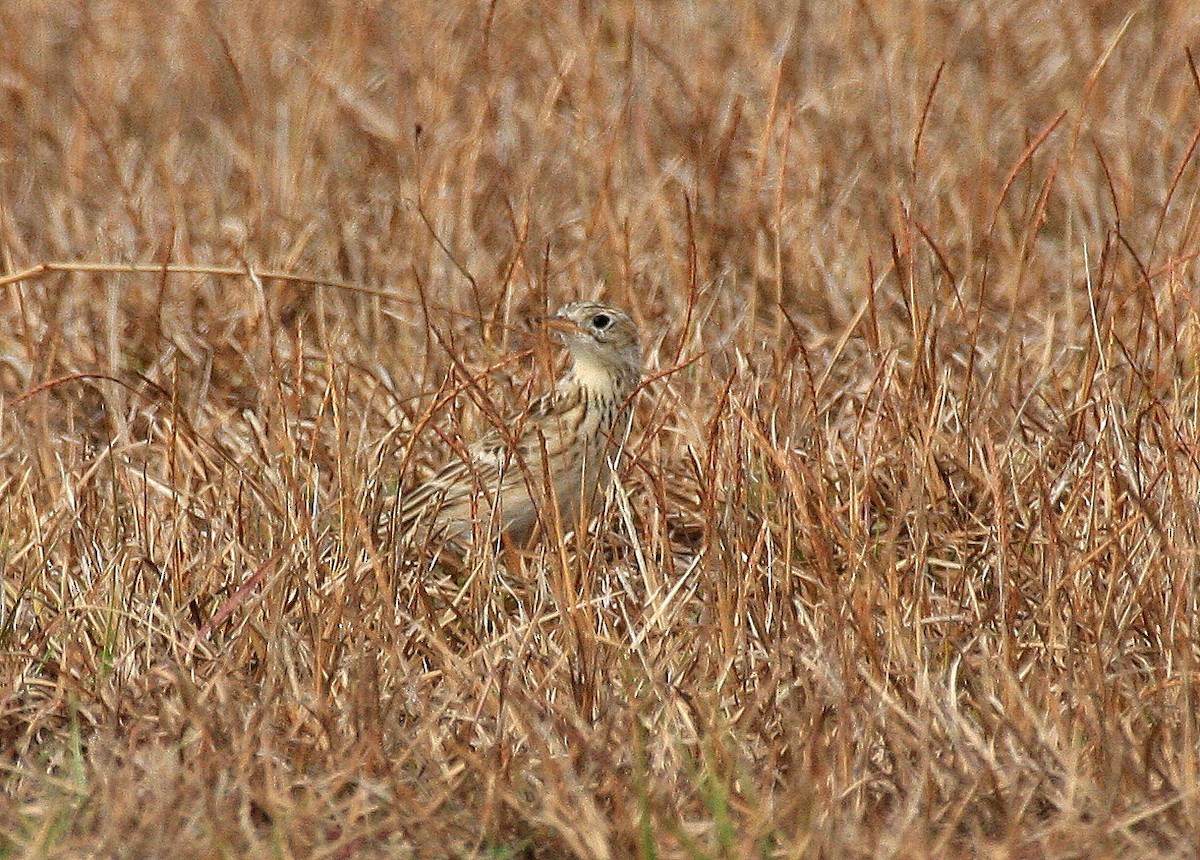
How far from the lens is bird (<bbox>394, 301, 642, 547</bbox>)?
5332mm

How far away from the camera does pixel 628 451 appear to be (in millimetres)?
5633

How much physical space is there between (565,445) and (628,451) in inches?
7.3

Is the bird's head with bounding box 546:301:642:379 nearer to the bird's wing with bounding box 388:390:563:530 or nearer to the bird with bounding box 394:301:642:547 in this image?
the bird with bounding box 394:301:642:547

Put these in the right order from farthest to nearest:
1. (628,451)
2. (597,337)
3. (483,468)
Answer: (597,337) < (628,451) < (483,468)

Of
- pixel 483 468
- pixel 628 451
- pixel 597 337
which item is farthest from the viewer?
pixel 597 337

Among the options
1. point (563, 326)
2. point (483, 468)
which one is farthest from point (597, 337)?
point (483, 468)

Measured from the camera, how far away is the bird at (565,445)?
533 cm

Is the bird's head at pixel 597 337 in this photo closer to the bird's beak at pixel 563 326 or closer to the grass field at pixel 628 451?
the bird's beak at pixel 563 326

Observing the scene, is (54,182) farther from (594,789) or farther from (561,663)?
(594,789)

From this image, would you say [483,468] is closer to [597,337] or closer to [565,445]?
[565,445]

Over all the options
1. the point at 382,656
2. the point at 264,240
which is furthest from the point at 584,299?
the point at 382,656

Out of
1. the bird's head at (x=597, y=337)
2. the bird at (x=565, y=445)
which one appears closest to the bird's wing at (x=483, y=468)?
the bird at (x=565, y=445)

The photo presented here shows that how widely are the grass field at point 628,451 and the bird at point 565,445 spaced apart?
132 mm

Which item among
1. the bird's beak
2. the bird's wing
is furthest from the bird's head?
the bird's wing
